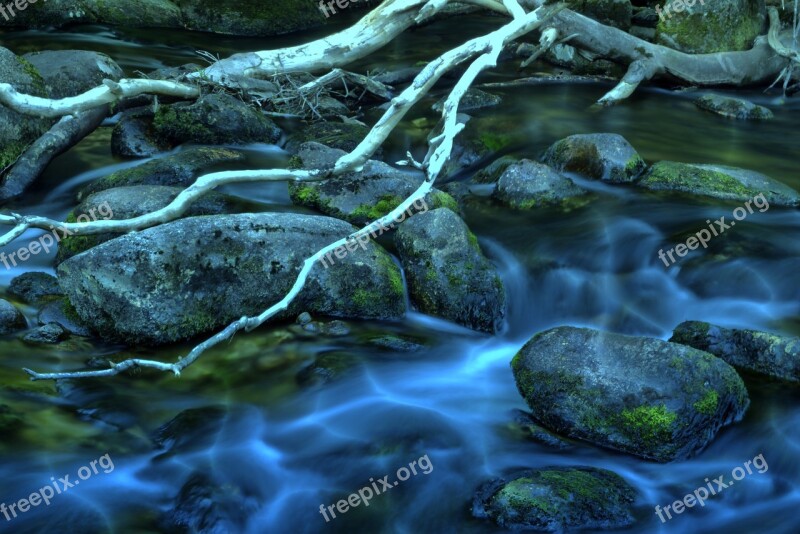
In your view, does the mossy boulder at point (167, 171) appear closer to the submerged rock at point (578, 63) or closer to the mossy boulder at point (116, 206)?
the mossy boulder at point (116, 206)

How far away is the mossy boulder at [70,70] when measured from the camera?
881cm

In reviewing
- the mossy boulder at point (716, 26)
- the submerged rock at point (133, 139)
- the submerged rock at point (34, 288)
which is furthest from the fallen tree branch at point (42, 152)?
the mossy boulder at point (716, 26)

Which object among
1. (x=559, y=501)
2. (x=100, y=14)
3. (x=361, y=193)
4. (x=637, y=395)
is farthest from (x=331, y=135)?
(x=100, y=14)

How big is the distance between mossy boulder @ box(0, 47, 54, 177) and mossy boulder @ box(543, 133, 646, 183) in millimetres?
5099

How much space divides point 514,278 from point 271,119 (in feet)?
13.2

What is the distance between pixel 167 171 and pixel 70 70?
2.47 metres

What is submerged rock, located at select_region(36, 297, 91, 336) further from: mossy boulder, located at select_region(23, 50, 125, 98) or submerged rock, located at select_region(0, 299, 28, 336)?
mossy boulder, located at select_region(23, 50, 125, 98)

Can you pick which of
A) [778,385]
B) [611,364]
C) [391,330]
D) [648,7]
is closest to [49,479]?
[391,330]

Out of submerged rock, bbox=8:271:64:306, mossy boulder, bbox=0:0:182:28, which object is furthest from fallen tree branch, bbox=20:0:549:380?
mossy boulder, bbox=0:0:182:28

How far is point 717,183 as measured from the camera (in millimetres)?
7586

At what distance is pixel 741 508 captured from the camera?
4.39m

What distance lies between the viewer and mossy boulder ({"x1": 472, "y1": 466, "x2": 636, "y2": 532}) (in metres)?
4.02

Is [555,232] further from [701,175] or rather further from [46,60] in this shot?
[46,60]

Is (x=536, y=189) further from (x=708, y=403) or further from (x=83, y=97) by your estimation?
(x=83, y=97)
